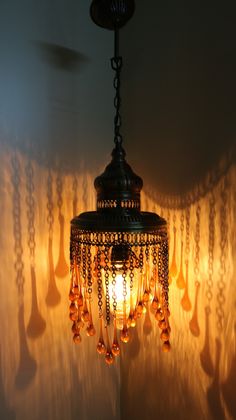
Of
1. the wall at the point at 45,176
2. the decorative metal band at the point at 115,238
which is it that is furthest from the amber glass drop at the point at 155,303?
the wall at the point at 45,176

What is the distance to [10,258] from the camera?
1.21 metres

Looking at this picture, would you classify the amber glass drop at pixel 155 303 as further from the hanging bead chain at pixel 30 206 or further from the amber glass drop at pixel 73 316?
the hanging bead chain at pixel 30 206

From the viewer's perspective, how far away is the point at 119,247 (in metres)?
0.97

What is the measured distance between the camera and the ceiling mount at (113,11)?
1.06m

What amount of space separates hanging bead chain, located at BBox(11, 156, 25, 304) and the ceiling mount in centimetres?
50

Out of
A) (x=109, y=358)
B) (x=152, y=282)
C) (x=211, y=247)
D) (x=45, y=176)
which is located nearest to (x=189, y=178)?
(x=211, y=247)

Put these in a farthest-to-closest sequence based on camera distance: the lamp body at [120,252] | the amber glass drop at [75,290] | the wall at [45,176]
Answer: the wall at [45,176], the amber glass drop at [75,290], the lamp body at [120,252]

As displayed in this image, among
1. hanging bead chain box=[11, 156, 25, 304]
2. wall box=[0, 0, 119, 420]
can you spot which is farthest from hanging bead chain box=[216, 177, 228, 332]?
hanging bead chain box=[11, 156, 25, 304]

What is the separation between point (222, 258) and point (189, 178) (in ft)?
0.90

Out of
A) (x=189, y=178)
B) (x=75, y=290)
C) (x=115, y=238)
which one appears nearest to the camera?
(x=115, y=238)

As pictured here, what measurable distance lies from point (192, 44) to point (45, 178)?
634mm

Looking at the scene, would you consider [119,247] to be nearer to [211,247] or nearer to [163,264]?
[163,264]

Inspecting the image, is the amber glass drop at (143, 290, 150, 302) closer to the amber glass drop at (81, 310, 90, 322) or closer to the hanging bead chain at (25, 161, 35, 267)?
the amber glass drop at (81, 310, 90, 322)

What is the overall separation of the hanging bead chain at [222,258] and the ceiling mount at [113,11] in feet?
1.82
